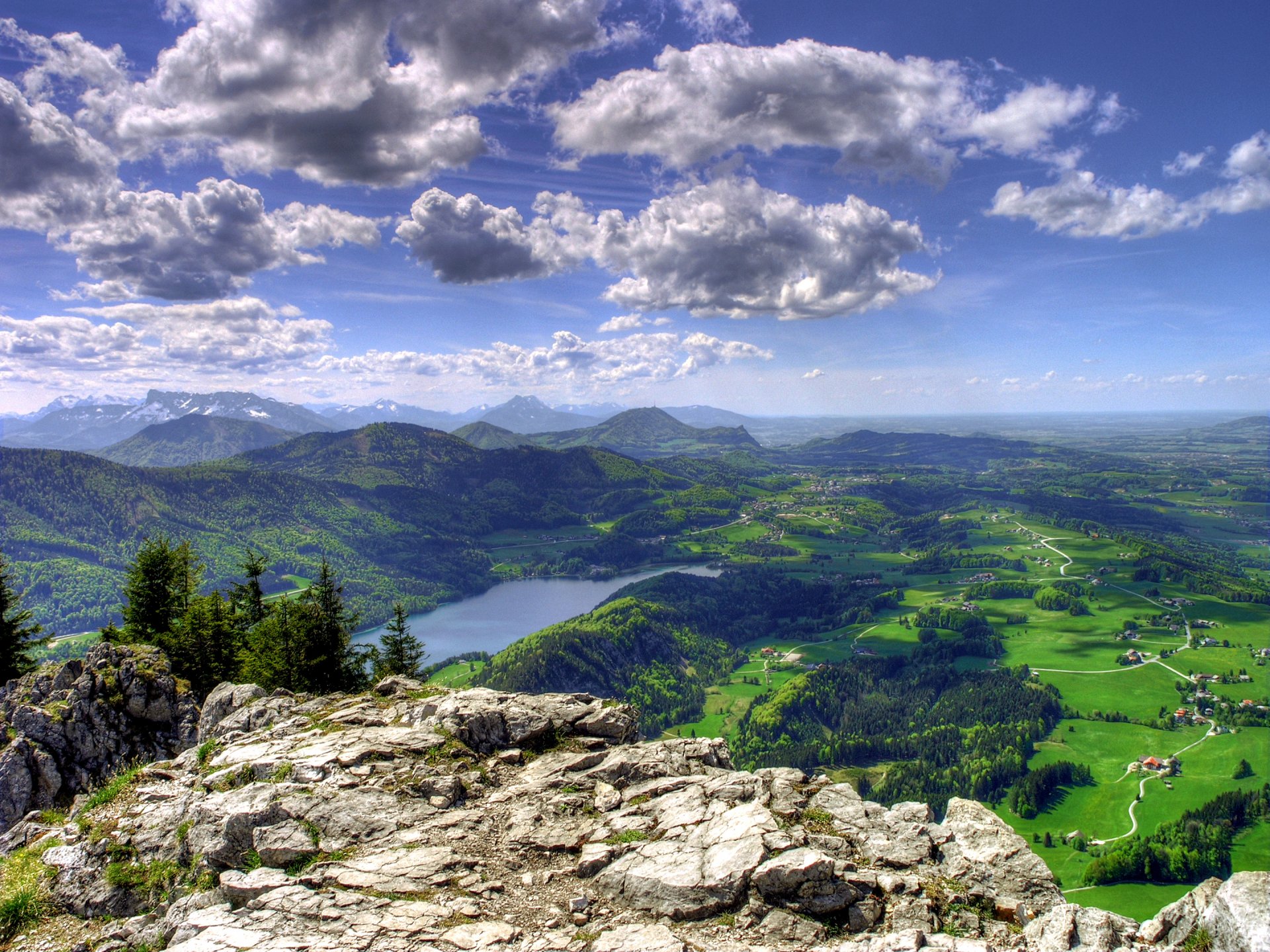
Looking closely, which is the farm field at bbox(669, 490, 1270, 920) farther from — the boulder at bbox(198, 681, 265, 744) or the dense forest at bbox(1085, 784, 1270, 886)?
the boulder at bbox(198, 681, 265, 744)

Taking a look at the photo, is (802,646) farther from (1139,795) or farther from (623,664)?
(1139,795)

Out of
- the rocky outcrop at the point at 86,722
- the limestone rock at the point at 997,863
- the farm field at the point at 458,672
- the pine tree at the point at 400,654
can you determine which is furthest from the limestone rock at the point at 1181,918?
the farm field at the point at 458,672

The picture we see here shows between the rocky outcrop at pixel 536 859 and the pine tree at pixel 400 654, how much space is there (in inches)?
754

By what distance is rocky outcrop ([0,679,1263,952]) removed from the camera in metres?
10.8

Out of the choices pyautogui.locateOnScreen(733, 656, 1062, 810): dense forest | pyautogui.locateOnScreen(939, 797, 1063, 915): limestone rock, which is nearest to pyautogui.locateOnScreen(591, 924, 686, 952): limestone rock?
pyautogui.locateOnScreen(939, 797, 1063, 915): limestone rock

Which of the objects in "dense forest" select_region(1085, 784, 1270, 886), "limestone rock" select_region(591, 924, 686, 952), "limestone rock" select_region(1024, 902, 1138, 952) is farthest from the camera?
"dense forest" select_region(1085, 784, 1270, 886)

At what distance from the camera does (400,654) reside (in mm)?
41594

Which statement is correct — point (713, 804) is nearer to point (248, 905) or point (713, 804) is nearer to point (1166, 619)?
point (248, 905)

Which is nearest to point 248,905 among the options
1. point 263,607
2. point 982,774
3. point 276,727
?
point 276,727

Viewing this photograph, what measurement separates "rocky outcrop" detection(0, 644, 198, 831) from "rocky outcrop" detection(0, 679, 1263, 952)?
4.63 meters

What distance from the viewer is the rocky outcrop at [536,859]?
1084cm

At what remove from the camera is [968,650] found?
18138 centimetres

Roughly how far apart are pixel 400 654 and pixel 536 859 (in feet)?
105

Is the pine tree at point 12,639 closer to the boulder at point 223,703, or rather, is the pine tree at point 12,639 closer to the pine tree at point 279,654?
the pine tree at point 279,654
